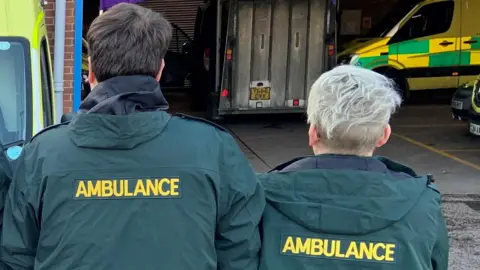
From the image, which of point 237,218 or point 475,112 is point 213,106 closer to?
point 475,112

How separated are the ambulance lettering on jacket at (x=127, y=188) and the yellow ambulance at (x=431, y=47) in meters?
12.2

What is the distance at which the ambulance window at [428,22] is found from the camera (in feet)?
46.0

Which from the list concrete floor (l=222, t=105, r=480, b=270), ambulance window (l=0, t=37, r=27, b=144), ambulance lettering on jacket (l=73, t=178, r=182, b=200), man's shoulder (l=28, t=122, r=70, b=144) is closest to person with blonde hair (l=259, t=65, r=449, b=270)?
ambulance lettering on jacket (l=73, t=178, r=182, b=200)

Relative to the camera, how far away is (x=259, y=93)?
11.9m

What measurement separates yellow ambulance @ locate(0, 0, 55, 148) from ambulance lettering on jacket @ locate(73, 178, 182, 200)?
6.32 ft

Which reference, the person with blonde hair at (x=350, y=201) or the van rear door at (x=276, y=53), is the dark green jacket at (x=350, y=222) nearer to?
the person with blonde hair at (x=350, y=201)

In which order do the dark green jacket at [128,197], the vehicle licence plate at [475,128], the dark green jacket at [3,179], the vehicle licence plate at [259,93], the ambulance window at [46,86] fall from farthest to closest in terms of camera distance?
the vehicle licence plate at [259,93] → the vehicle licence plate at [475,128] → the ambulance window at [46,86] → the dark green jacket at [3,179] → the dark green jacket at [128,197]

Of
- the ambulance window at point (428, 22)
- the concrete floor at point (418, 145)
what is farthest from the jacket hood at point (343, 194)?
the ambulance window at point (428, 22)

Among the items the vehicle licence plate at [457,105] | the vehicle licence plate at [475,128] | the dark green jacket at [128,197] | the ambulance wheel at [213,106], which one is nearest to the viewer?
the dark green jacket at [128,197]

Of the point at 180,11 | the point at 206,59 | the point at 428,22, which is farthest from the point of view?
the point at 180,11

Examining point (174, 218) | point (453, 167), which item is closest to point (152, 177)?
point (174, 218)

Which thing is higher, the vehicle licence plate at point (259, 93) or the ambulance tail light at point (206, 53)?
the ambulance tail light at point (206, 53)

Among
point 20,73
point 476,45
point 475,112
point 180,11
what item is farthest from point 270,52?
point 20,73

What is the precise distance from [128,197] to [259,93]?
397 inches
